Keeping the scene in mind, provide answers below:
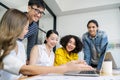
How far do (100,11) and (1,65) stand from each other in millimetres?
4354

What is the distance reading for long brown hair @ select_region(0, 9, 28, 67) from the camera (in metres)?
0.83

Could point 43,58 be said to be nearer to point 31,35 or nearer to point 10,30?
point 31,35

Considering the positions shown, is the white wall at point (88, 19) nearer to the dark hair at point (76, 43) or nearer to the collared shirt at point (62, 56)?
the dark hair at point (76, 43)

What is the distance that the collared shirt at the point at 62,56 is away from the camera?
6.58ft

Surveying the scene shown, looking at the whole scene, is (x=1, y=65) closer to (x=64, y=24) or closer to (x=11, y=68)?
(x=11, y=68)

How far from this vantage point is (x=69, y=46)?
2.20 meters

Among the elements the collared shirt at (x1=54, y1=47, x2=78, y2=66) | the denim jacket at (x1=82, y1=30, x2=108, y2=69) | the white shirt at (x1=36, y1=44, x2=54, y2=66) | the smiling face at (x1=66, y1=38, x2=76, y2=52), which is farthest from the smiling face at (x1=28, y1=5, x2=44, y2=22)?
the denim jacket at (x1=82, y1=30, x2=108, y2=69)

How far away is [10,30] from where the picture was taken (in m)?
0.85

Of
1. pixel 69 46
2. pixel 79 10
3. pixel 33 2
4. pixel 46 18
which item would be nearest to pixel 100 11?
pixel 79 10

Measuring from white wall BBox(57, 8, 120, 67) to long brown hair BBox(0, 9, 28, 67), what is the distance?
157 inches

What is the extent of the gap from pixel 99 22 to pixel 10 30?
4.17 metres

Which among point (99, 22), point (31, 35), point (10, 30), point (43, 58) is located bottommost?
point (43, 58)

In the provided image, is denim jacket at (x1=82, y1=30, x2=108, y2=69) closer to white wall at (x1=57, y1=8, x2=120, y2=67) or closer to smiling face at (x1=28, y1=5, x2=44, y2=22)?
smiling face at (x1=28, y1=5, x2=44, y2=22)

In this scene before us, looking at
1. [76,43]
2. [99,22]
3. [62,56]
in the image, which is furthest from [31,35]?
[99,22]
